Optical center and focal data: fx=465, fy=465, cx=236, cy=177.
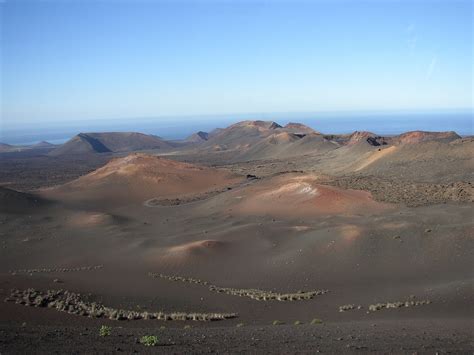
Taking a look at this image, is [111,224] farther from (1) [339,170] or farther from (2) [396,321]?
(1) [339,170]

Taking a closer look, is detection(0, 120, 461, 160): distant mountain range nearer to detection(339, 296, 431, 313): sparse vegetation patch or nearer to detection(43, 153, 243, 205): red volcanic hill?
detection(43, 153, 243, 205): red volcanic hill

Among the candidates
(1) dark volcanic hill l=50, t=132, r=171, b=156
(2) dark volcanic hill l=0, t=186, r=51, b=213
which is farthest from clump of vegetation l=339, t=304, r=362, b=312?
(1) dark volcanic hill l=50, t=132, r=171, b=156

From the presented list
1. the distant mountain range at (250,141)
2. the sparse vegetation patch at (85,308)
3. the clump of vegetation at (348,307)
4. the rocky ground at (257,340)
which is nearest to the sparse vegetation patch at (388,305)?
the clump of vegetation at (348,307)

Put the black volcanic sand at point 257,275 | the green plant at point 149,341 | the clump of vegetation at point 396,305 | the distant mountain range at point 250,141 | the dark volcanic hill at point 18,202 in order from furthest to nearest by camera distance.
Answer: the distant mountain range at point 250,141, the dark volcanic hill at point 18,202, the clump of vegetation at point 396,305, the black volcanic sand at point 257,275, the green plant at point 149,341

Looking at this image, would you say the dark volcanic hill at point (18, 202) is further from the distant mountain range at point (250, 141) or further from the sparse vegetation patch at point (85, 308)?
the distant mountain range at point (250, 141)

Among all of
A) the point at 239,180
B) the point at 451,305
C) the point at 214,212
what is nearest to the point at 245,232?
the point at 214,212

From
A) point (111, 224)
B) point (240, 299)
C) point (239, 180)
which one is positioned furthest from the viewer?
point (239, 180)
